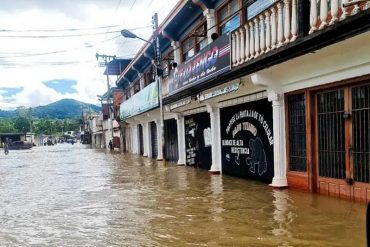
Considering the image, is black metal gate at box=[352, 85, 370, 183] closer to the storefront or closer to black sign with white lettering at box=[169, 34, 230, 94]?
the storefront

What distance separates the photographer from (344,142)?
832 centimetres

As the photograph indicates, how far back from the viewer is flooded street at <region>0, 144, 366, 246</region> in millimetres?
6074

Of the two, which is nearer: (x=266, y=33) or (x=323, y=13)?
(x=323, y=13)

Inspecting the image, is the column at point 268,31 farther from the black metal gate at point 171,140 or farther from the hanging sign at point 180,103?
the black metal gate at point 171,140

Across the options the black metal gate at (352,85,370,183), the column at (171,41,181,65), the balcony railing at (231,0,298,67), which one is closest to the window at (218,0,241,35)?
the balcony railing at (231,0,298,67)

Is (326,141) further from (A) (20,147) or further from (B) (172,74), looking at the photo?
(A) (20,147)

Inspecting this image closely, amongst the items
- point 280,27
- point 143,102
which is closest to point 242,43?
point 280,27

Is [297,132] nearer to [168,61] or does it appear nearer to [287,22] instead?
[287,22]

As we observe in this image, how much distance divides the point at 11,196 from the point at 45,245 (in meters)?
6.38

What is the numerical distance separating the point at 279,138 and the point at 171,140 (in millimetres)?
12019

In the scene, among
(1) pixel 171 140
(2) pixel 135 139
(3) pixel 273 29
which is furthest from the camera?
(2) pixel 135 139

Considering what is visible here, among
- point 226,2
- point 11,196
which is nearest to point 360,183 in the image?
point 226,2

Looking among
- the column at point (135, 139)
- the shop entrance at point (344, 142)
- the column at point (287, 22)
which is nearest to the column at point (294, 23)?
the column at point (287, 22)

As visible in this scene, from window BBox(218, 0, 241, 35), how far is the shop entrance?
4767 millimetres
